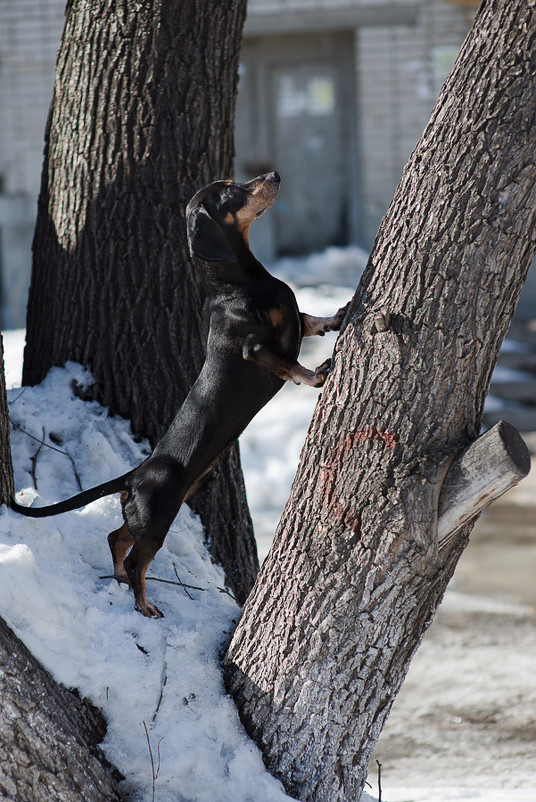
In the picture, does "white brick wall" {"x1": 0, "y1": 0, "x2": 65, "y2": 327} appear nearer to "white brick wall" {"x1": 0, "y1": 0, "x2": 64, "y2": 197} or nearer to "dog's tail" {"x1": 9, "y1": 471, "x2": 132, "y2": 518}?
"white brick wall" {"x1": 0, "y1": 0, "x2": 64, "y2": 197}

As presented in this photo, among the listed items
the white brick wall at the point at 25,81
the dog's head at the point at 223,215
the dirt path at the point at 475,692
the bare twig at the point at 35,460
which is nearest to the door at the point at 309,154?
the white brick wall at the point at 25,81

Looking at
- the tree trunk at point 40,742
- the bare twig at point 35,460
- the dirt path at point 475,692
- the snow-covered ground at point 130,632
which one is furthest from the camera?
the dirt path at point 475,692

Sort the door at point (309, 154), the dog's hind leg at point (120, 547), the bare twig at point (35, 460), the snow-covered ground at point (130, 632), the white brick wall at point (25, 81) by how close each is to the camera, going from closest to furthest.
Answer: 1. the snow-covered ground at point (130, 632)
2. the dog's hind leg at point (120, 547)
3. the bare twig at point (35, 460)
4. the white brick wall at point (25, 81)
5. the door at point (309, 154)

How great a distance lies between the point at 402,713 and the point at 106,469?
7.10 feet

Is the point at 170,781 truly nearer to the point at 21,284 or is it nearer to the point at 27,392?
the point at 27,392

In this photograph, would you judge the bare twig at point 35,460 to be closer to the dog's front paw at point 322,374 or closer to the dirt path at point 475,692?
the dog's front paw at point 322,374

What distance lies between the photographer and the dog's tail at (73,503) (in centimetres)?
261

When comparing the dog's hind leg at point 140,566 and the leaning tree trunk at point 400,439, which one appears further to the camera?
the dog's hind leg at point 140,566

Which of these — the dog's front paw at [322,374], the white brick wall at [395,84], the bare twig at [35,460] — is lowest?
the bare twig at [35,460]

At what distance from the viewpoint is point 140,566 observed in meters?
2.65

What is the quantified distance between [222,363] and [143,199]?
1150mm

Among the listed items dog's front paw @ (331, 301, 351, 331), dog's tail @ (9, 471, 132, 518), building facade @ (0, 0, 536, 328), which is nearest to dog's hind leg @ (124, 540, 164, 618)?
dog's tail @ (9, 471, 132, 518)

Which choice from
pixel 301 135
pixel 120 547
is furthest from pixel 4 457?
pixel 301 135

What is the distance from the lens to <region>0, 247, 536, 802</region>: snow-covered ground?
240 cm
